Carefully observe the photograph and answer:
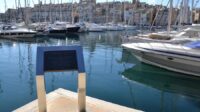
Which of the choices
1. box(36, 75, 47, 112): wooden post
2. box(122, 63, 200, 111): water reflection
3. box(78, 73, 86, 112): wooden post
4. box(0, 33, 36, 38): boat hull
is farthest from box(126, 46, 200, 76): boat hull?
box(0, 33, 36, 38): boat hull

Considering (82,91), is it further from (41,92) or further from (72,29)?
(72,29)

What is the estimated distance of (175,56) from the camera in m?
11.5

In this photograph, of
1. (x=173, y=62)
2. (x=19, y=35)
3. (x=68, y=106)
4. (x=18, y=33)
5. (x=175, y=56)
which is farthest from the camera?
(x=18, y=33)

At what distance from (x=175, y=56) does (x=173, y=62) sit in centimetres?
50

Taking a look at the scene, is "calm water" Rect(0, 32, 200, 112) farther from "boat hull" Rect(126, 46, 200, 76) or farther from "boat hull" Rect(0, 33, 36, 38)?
"boat hull" Rect(0, 33, 36, 38)

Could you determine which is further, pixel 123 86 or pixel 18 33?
pixel 18 33

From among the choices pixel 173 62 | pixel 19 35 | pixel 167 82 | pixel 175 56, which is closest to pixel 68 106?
pixel 167 82

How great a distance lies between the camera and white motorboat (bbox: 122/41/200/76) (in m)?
11.1

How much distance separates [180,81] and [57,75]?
5910 mm

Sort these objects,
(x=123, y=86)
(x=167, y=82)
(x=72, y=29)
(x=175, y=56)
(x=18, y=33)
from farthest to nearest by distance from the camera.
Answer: (x=72, y=29)
(x=18, y=33)
(x=175, y=56)
(x=167, y=82)
(x=123, y=86)

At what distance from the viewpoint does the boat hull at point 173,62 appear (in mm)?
11273

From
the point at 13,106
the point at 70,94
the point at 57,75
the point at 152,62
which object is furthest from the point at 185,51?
the point at 13,106

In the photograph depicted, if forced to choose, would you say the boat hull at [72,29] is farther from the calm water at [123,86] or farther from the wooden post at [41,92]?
the wooden post at [41,92]

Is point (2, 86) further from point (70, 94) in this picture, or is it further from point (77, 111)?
point (77, 111)
